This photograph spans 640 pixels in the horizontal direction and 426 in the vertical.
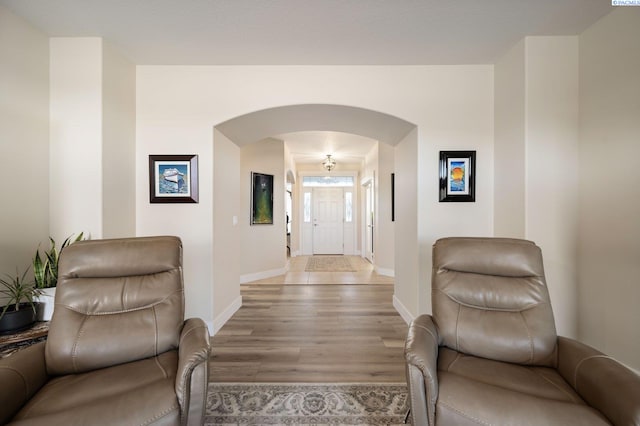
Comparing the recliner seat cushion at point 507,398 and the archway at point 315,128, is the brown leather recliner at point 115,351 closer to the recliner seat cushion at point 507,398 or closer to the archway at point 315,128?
the recliner seat cushion at point 507,398

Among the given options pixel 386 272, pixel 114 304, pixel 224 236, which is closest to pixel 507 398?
pixel 114 304

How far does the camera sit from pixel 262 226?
200 inches

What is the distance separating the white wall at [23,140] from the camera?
203 cm

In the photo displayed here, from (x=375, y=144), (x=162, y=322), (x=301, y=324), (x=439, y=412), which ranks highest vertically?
(x=375, y=144)

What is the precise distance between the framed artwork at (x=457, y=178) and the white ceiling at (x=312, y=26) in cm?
97

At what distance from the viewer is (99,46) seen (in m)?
2.38

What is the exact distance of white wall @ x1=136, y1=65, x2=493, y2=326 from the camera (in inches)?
109

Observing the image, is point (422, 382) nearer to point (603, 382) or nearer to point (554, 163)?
point (603, 382)

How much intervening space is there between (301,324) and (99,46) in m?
3.20

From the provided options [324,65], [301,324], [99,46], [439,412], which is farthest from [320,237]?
[439,412]

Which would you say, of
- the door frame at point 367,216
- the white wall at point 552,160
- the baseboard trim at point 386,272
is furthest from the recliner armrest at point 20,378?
the door frame at point 367,216

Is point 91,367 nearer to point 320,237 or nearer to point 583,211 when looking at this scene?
point 583,211

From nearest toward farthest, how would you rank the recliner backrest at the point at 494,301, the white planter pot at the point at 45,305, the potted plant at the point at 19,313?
the recliner backrest at the point at 494,301 → the potted plant at the point at 19,313 → the white planter pot at the point at 45,305

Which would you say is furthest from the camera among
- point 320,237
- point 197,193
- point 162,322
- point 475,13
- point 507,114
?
point 320,237
